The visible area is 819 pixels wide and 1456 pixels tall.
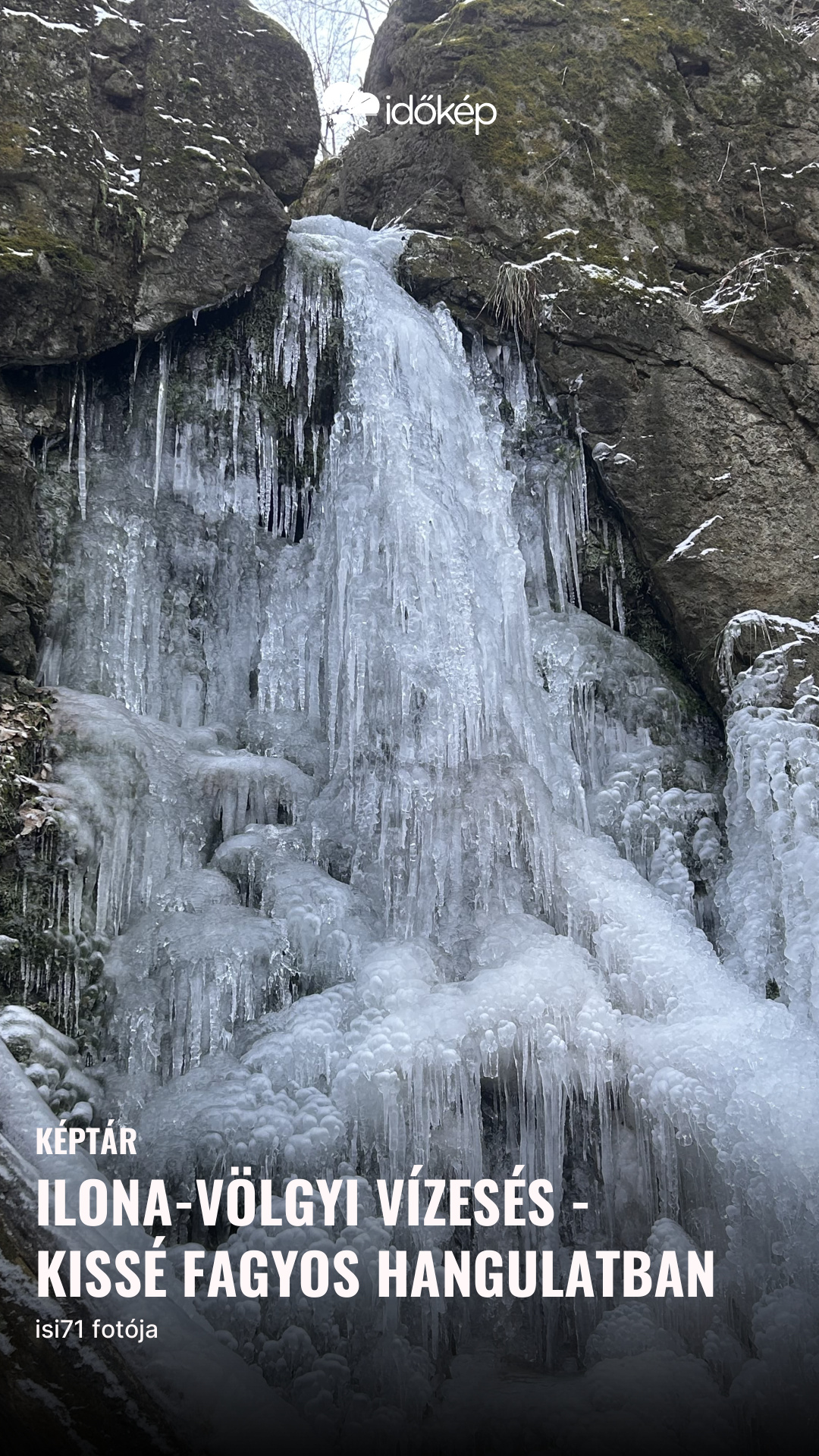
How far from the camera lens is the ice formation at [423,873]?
4316 mm

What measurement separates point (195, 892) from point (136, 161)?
159 inches

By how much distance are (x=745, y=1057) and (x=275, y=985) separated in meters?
2.00

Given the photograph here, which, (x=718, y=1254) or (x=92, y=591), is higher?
(x=92, y=591)

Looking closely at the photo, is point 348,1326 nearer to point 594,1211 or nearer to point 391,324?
point 594,1211

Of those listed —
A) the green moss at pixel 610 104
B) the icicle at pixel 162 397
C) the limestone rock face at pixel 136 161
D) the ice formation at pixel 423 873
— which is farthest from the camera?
the green moss at pixel 610 104

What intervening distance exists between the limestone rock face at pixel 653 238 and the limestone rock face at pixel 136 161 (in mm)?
1106

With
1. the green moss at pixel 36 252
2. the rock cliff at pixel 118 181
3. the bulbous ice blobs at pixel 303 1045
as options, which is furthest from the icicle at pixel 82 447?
the bulbous ice blobs at pixel 303 1045

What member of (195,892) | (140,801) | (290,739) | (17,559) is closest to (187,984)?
(195,892)

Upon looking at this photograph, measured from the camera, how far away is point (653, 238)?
24.5 feet

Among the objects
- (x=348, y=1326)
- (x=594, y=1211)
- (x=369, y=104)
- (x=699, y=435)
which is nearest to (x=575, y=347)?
(x=699, y=435)

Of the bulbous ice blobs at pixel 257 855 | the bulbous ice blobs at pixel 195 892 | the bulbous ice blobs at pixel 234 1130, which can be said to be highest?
the bulbous ice blobs at pixel 257 855

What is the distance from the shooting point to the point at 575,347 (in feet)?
23.4

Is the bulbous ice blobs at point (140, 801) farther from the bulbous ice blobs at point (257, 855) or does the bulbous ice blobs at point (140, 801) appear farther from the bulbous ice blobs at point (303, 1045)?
the bulbous ice blobs at point (303, 1045)

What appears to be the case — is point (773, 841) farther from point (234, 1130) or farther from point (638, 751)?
point (234, 1130)
